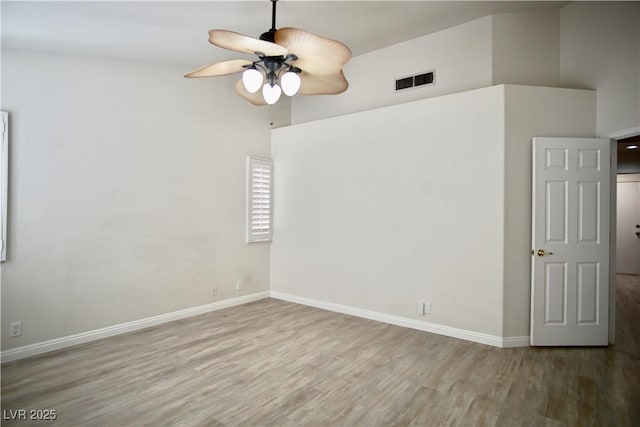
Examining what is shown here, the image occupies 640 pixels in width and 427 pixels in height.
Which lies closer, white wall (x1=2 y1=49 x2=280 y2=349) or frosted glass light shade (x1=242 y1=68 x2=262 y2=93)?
frosted glass light shade (x1=242 y1=68 x2=262 y2=93)

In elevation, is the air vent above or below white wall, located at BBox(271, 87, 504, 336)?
above

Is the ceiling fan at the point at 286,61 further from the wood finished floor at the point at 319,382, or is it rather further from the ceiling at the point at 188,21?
the wood finished floor at the point at 319,382

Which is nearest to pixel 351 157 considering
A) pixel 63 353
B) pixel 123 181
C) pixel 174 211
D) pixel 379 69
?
pixel 379 69

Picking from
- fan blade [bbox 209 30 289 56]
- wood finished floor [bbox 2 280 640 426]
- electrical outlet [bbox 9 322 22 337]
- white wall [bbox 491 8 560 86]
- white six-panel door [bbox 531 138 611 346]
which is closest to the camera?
fan blade [bbox 209 30 289 56]

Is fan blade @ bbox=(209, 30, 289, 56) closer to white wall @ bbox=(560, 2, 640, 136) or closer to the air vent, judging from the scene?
the air vent

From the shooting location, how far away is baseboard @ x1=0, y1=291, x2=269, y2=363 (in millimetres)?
3303

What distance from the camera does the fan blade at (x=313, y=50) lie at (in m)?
2.21

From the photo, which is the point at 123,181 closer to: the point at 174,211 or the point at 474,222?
the point at 174,211

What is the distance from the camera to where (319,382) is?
2877 millimetres

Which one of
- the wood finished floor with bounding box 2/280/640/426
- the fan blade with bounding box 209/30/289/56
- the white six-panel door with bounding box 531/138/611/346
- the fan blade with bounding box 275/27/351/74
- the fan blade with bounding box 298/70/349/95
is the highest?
the fan blade with bounding box 298/70/349/95

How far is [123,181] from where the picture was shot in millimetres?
3973

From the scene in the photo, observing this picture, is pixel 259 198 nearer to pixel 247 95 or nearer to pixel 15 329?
pixel 247 95

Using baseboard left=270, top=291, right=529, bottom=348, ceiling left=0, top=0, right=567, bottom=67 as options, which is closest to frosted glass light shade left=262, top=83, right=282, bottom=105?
ceiling left=0, top=0, right=567, bottom=67

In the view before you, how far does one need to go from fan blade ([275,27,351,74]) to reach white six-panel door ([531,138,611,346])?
7.80 feet
